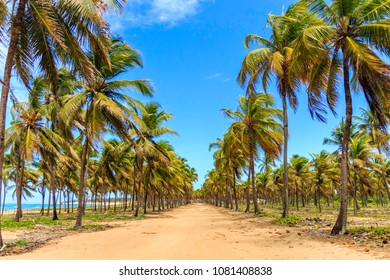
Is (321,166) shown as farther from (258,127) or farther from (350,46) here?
(350,46)

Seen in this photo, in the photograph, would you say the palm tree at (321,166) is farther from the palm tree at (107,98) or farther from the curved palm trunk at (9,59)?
the curved palm trunk at (9,59)

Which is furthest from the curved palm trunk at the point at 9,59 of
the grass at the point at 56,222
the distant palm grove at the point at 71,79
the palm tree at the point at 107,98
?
the grass at the point at 56,222

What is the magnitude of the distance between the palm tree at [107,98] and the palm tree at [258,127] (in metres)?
9.01

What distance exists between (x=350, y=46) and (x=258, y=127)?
42.1 ft

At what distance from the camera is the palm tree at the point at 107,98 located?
14930 mm

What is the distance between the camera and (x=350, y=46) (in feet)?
33.2

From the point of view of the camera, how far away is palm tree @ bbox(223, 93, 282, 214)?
71.7 ft

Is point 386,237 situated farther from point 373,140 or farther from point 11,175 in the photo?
point 11,175

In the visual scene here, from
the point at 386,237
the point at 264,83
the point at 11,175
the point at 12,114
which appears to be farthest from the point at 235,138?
the point at 11,175

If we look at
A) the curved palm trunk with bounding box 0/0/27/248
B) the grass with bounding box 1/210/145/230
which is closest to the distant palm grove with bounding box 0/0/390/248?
the curved palm trunk with bounding box 0/0/27/248

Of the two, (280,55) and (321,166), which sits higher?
(280,55)

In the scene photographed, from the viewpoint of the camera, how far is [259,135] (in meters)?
22.6

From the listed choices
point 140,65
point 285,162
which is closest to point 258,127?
point 285,162

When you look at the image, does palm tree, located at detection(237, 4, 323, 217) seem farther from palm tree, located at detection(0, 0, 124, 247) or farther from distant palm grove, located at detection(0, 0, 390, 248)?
palm tree, located at detection(0, 0, 124, 247)
